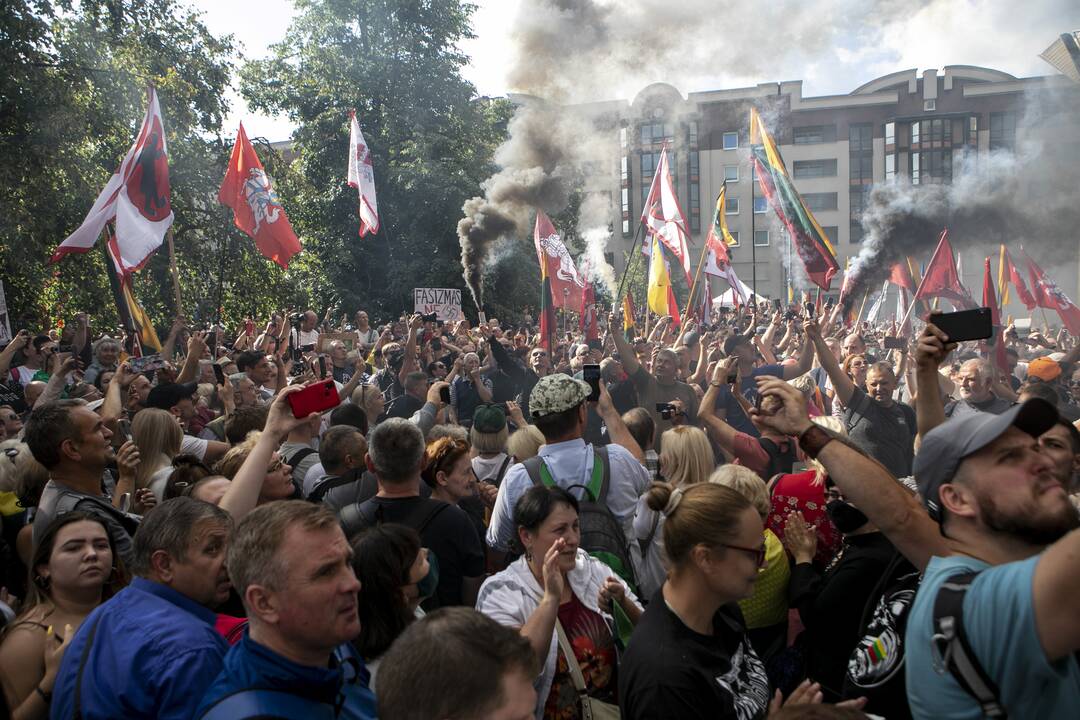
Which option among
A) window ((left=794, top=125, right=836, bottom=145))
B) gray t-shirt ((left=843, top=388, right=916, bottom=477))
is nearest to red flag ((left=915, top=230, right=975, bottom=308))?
gray t-shirt ((left=843, top=388, right=916, bottom=477))

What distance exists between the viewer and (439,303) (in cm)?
1678

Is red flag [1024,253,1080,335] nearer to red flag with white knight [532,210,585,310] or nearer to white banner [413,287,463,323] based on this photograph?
red flag with white knight [532,210,585,310]

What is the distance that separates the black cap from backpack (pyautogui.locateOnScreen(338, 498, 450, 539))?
3.05 m

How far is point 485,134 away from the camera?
32.0m

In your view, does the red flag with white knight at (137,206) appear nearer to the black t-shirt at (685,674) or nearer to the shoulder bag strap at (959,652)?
the black t-shirt at (685,674)

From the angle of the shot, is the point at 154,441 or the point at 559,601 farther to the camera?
the point at 154,441

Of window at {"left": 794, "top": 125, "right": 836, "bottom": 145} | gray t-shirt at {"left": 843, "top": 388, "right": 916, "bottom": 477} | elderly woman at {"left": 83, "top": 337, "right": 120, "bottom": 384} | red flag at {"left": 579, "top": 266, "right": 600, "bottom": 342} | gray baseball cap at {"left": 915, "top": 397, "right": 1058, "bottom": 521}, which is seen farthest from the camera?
window at {"left": 794, "top": 125, "right": 836, "bottom": 145}

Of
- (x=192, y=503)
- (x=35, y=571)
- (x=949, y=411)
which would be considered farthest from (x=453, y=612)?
(x=949, y=411)

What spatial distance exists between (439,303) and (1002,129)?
57823mm

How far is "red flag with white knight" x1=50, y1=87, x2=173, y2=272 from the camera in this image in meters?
10.1

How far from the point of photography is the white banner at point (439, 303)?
53.4 feet

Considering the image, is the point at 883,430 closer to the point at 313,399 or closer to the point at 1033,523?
the point at 313,399

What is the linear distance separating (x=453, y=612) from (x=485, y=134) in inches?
1235

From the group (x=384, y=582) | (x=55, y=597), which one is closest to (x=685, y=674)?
(x=384, y=582)
